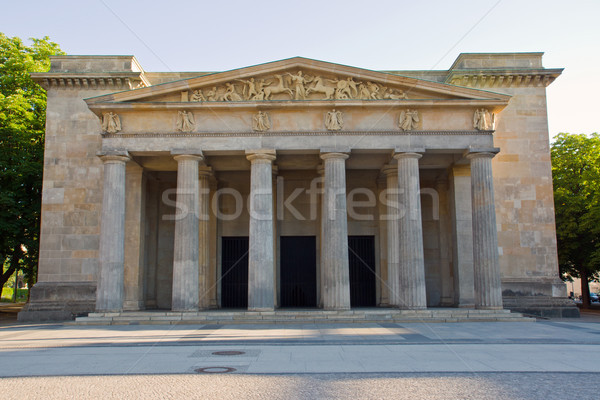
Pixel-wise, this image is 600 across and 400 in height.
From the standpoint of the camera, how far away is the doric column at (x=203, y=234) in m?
32.7

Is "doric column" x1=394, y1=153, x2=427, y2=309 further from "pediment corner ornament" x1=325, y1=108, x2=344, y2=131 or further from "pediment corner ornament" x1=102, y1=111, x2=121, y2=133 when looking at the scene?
"pediment corner ornament" x1=102, y1=111, x2=121, y2=133

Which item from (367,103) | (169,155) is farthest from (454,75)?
(169,155)

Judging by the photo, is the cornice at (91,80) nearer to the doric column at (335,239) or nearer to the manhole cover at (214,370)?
the doric column at (335,239)

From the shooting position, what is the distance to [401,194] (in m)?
29.1

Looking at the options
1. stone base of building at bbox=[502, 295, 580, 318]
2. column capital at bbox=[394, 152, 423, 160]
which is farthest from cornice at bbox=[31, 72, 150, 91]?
stone base of building at bbox=[502, 295, 580, 318]

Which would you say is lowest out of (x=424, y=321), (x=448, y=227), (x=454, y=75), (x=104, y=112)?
(x=424, y=321)

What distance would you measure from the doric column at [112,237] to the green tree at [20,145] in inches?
412

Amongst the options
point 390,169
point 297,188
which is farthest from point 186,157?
point 390,169

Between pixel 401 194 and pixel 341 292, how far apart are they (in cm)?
633

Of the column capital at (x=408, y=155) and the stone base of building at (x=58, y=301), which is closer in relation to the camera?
the column capital at (x=408, y=155)

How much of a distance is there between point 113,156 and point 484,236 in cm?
2068

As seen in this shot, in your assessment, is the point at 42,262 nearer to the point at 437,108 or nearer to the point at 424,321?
the point at 424,321

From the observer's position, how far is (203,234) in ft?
108

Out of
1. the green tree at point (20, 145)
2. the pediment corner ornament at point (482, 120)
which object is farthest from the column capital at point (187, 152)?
the pediment corner ornament at point (482, 120)
